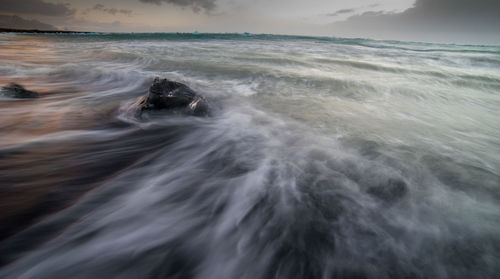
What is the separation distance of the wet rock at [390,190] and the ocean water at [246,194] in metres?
0.02

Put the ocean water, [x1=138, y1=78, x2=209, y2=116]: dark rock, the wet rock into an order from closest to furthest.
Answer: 1. the ocean water
2. the wet rock
3. [x1=138, y1=78, x2=209, y2=116]: dark rock

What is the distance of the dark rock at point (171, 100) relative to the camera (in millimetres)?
4270

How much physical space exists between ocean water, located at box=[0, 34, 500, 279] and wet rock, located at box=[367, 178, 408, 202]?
22mm

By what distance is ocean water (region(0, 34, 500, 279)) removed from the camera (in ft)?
5.37

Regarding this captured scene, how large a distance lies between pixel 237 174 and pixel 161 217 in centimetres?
98

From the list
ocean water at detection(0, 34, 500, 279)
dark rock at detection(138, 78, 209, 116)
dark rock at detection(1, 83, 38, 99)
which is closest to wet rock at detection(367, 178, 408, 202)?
ocean water at detection(0, 34, 500, 279)

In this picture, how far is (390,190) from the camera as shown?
2381mm

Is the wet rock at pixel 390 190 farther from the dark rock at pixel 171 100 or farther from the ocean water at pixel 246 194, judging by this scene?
the dark rock at pixel 171 100

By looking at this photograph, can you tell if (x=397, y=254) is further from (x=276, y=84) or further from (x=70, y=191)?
(x=276, y=84)

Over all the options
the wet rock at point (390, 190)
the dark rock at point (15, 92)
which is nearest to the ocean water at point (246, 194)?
the wet rock at point (390, 190)

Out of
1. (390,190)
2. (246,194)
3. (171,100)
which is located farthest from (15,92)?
(390,190)

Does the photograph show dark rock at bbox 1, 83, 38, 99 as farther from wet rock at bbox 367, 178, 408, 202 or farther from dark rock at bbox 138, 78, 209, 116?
wet rock at bbox 367, 178, 408, 202

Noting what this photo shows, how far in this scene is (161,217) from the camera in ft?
7.13

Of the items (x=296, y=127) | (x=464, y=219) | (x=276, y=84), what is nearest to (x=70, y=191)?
(x=296, y=127)
